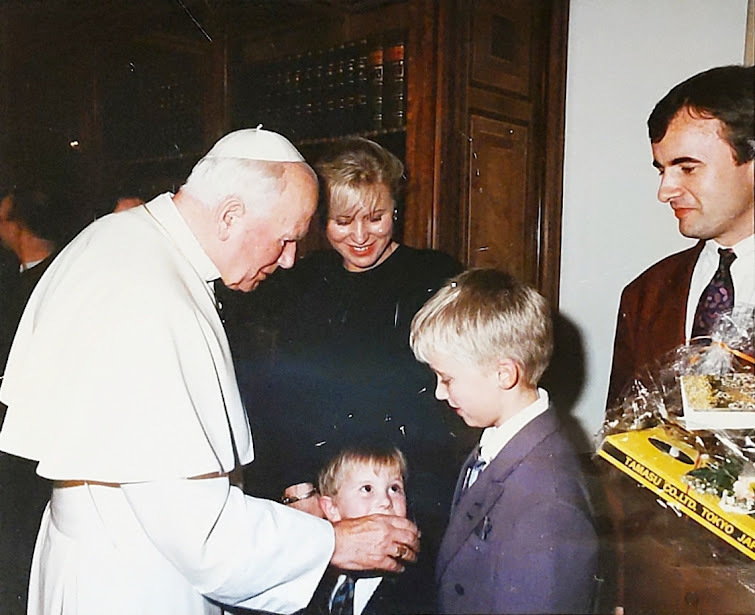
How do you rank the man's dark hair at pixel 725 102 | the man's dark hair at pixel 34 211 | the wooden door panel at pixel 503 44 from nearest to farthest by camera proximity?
the man's dark hair at pixel 725 102
the wooden door panel at pixel 503 44
the man's dark hair at pixel 34 211

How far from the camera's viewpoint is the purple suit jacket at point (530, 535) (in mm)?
1107

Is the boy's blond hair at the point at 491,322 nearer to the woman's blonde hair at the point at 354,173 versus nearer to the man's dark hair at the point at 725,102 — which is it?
the woman's blonde hair at the point at 354,173

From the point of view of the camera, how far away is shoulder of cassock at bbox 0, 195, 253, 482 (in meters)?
1.13

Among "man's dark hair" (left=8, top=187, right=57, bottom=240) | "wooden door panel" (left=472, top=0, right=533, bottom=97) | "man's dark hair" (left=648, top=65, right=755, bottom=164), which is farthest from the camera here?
"man's dark hair" (left=8, top=187, right=57, bottom=240)

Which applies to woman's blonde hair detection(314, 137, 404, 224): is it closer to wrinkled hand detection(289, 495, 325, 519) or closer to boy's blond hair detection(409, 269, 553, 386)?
boy's blond hair detection(409, 269, 553, 386)

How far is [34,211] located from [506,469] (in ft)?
2.65

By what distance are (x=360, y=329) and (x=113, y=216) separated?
1.32ft

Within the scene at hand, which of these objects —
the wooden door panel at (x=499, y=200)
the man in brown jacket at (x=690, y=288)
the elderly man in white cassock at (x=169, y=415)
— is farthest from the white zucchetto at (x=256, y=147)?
the man in brown jacket at (x=690, y=288)

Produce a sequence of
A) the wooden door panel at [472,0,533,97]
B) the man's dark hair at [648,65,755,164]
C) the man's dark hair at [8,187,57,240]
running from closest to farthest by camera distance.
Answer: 1. the man's dark hair at [648,65,755,164]
2. the wooden door panel at [472,0,533,97]
3. the man's dark hair at [8,187,57,240]

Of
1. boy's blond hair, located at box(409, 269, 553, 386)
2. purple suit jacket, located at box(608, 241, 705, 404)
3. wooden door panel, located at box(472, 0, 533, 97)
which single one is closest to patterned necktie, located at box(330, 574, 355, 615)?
boy's blond hair, located at box(409, 269, 553, 386)

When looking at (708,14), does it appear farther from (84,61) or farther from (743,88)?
(84,61)

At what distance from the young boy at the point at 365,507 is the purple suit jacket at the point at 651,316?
0.33 metres

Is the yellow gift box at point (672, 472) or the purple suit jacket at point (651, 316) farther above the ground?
the purple suit jacket at point (651, 316)

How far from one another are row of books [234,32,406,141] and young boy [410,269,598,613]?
0.95 feet
